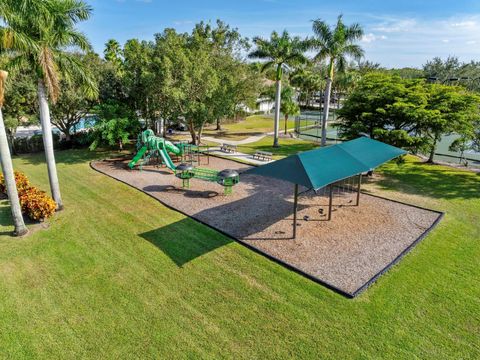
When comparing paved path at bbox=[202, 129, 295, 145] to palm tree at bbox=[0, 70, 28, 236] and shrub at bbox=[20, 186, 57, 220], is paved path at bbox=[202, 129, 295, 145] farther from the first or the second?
palm tree at bbox=[0, 70, 28, 236]

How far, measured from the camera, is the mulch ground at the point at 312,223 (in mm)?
8727

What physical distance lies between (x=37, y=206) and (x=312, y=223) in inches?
391

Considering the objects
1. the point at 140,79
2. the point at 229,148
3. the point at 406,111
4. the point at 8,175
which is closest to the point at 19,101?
the point at 140,79

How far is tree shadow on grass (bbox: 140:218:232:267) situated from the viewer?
30.4 ft

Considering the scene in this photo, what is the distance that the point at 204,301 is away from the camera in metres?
7.33

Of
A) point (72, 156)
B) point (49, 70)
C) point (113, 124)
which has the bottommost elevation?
point (72, 156)

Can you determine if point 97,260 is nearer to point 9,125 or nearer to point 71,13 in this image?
point 71,13

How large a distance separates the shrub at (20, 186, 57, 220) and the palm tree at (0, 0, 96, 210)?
40.3 inches

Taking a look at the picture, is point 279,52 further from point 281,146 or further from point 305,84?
point 305,84

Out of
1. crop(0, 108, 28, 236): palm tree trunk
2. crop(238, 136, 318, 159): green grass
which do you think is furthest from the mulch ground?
crop(238, 136, 318, 159): green grass

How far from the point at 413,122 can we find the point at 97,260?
15.2 m

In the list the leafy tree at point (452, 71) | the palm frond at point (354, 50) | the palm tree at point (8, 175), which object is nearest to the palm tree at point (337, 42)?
the palm frond at point (354, 50)

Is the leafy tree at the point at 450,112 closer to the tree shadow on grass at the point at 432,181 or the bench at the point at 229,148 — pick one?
the tree shadow on grass at the point at 432,181

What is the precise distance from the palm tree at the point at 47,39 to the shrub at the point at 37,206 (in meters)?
→ 1.02
